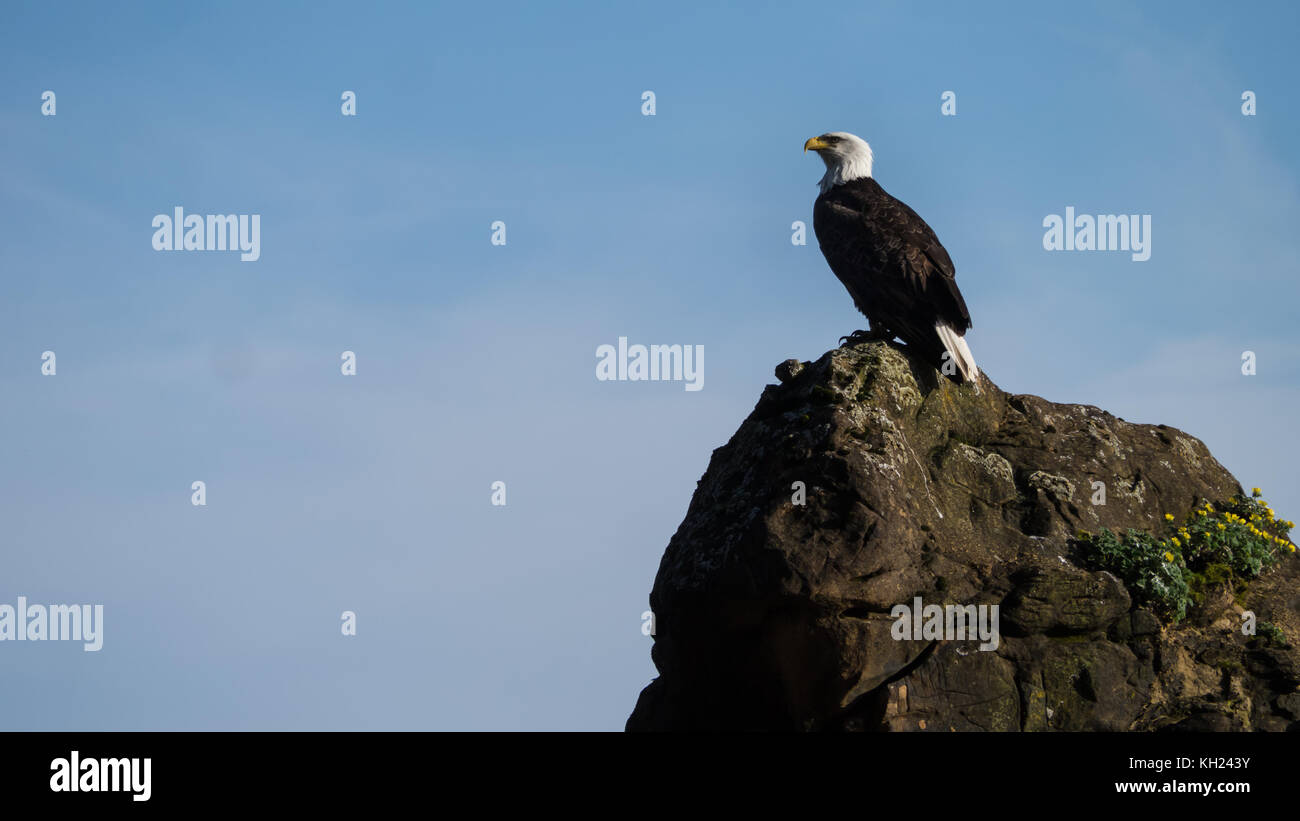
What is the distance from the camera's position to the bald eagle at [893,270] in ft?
42.9

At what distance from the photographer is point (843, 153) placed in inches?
624

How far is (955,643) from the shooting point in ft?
36.3

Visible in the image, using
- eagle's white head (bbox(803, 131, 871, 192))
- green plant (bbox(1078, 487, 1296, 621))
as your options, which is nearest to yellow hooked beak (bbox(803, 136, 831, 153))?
eagle's white head (bbox(803, 131, 871, 192))

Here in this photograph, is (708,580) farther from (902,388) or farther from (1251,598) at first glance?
(1251,598)

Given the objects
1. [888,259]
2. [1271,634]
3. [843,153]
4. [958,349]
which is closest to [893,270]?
→ [888,259]

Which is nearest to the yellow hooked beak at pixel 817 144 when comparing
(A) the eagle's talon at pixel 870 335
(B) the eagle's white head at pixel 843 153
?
(B) the eagle's white head at pixel 843 153

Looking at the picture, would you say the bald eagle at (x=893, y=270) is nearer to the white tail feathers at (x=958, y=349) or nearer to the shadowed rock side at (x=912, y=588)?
the white tail feathers at (x=958, y=349)

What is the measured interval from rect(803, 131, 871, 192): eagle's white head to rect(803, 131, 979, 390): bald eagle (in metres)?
0.09

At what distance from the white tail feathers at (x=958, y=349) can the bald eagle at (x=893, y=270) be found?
0.01m

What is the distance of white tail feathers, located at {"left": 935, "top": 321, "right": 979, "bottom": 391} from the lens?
508 inches
